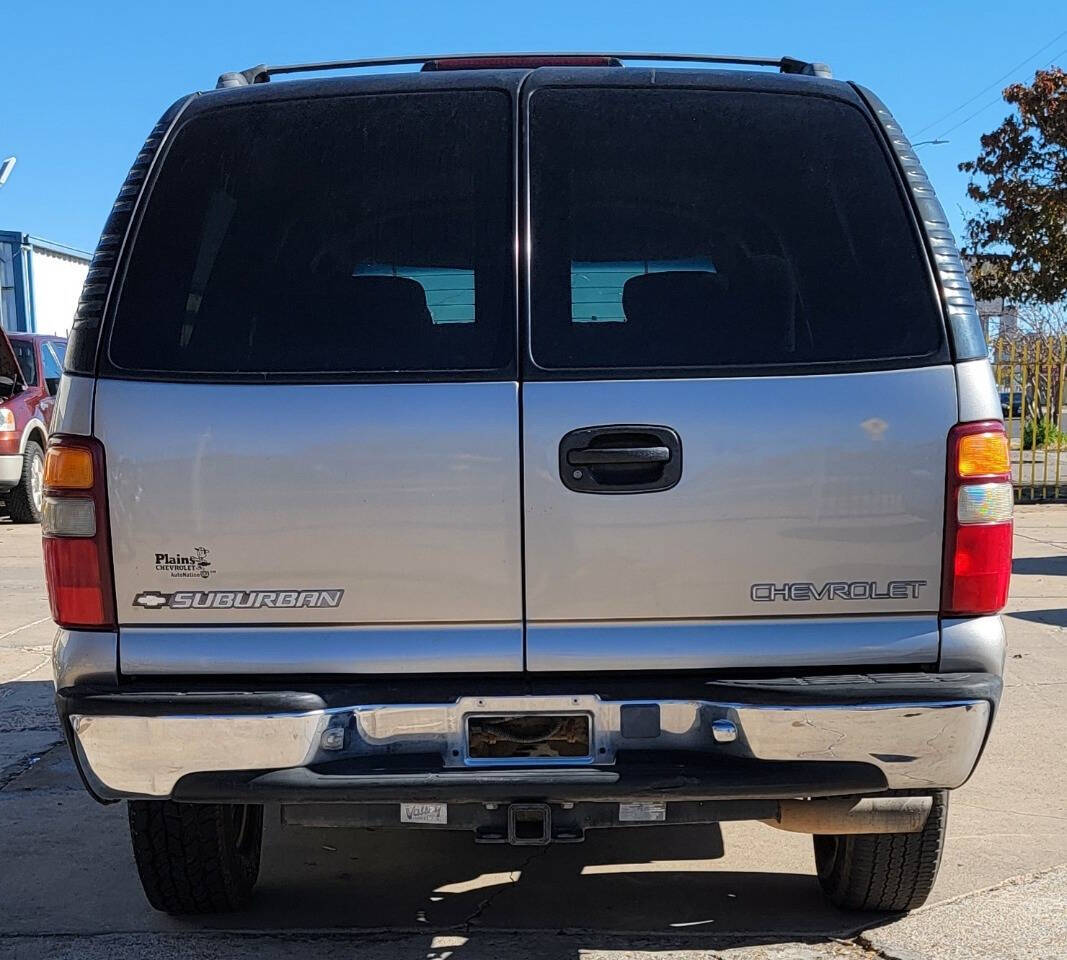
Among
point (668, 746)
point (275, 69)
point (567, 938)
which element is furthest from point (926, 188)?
point (567, 938)

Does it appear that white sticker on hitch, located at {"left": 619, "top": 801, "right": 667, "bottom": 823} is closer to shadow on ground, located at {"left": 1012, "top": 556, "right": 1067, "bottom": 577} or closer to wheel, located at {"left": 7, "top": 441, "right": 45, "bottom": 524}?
shadow on ground, located at {"left": 1012, "top": 556, "right": 1067, "bottom": 577}

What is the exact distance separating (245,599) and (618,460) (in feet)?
2.82

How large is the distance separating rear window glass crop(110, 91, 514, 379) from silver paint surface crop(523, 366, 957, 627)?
1.13 feet

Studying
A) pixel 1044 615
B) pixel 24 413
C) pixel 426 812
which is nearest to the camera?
pixel 426 812

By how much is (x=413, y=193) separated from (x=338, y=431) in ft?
2.03

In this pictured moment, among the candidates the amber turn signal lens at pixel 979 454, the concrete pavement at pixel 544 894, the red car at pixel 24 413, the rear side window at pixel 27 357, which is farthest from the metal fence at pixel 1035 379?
the amber turn signal lens at pixel 979 454

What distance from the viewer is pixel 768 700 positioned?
2.81 metres

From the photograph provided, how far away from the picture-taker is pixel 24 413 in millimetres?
12922

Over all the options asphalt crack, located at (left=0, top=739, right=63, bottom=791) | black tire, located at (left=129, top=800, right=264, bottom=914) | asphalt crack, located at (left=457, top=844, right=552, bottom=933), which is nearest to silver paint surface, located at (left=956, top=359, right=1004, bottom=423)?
asphalt crack, located at (left=457, top=844, right=552, bottom=933)

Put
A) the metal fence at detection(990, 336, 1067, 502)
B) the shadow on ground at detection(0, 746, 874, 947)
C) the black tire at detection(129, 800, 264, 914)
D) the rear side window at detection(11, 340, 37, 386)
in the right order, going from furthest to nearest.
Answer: the metal fence at detection(990, 336, 1067, 502), the rear side window at detection(11, 340, 37, 386), the shadow on ground at detection(0, 746, 874, 947), the black tire at detection(129, 800, 264, 914)

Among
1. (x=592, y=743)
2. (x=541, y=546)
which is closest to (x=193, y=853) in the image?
(x=592, y=743)

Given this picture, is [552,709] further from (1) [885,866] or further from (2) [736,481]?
(1) [885,866]

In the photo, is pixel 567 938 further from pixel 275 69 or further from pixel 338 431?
pixel 275 69

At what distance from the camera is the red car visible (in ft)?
41.5
